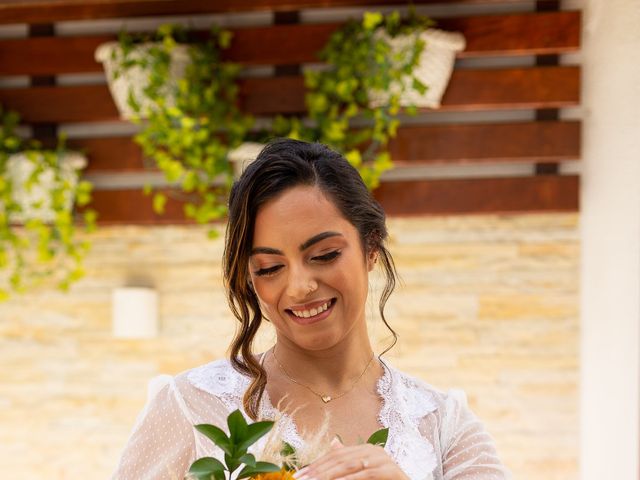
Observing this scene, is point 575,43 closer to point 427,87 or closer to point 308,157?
point 427,87

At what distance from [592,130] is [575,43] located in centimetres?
33

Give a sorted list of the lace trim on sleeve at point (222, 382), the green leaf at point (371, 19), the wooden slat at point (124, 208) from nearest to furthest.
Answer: the lace trim on sleeve at point (222, 382), the green leaf at point (371, 19), the wooden slat at point (124, 208)

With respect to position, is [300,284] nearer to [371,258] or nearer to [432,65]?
[371,258]

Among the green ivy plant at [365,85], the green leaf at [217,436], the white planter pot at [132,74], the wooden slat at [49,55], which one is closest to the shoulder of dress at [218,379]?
the green leaf at [217,436]

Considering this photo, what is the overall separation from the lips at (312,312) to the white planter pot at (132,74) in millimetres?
2104

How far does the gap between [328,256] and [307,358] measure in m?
0.22

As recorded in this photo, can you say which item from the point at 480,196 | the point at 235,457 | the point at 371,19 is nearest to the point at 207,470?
the point at 235,457

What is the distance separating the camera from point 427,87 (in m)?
3.33

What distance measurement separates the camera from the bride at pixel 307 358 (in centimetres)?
148

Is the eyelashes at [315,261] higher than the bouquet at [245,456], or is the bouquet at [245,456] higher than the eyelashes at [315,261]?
the eyelashes at [315,261]

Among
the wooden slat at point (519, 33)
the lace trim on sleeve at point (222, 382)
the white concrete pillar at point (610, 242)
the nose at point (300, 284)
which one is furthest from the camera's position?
the wooden slat at point (519, 33)

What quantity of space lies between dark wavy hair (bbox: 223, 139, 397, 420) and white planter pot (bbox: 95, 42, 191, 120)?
190cm

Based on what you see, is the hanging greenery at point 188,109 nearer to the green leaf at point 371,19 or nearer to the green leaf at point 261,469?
the green leaf at point 371,19

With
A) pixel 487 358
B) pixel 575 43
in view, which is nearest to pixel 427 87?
pixel 575 43
